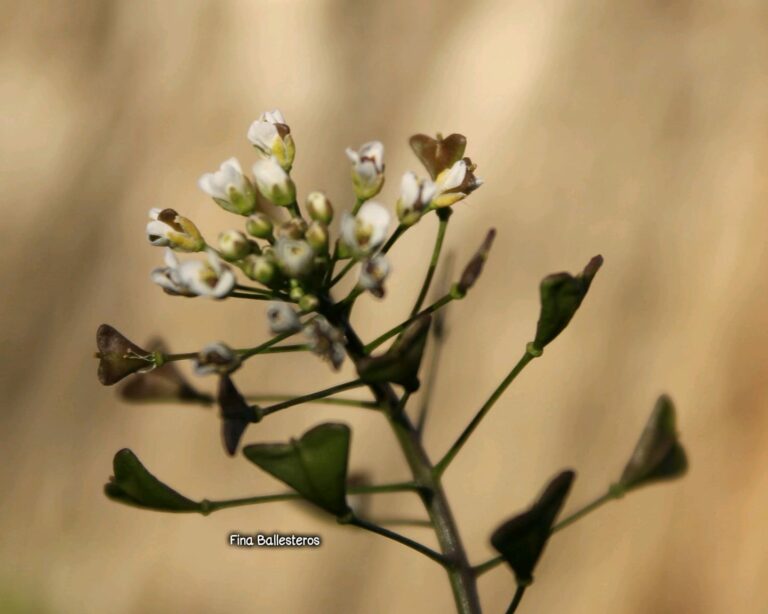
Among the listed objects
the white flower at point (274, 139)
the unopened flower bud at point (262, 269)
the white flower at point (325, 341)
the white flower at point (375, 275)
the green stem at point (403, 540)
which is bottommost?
the green stem at point (403, 540)

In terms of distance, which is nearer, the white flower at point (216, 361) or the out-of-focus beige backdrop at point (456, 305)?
the white flower at point (216, 361)

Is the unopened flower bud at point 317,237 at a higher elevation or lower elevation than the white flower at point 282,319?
higher

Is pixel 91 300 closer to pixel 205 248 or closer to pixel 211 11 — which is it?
pixel 211 11

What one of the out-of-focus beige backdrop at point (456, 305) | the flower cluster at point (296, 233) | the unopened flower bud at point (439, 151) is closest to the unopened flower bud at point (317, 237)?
the flower cluster at point (296, 233)

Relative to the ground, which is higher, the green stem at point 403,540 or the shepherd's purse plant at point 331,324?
the shepherd's purse plant at point 331,324

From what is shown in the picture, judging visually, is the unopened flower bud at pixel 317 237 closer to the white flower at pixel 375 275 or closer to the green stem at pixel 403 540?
the white flower at pixel 375 275

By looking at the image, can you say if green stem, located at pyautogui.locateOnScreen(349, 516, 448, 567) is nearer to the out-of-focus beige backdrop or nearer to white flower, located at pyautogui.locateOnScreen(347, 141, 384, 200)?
white flower, located at pyautogui.locateOnScreen(347, 141, 384, 200)

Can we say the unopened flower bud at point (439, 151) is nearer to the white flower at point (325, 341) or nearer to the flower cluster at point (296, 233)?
the flower cluster at point (296, 233)

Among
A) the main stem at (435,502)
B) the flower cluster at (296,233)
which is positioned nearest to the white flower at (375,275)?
the flower cluster at (296,233)

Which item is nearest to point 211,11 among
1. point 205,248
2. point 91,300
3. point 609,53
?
point 91,300
